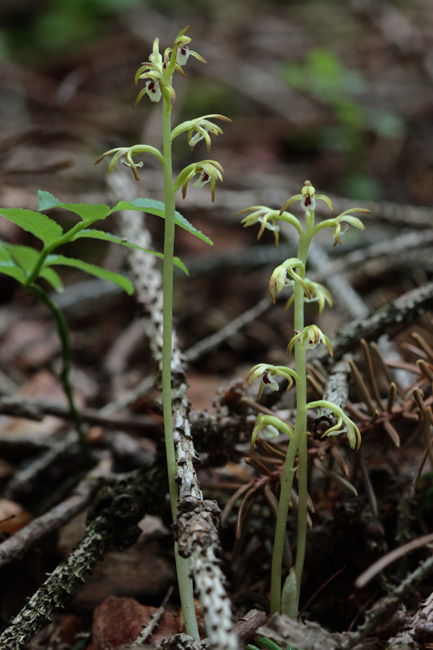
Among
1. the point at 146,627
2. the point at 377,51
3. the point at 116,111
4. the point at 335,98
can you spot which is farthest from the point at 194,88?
the point at 146,627

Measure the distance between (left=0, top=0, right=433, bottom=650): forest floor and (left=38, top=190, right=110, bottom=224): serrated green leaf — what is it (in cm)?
54

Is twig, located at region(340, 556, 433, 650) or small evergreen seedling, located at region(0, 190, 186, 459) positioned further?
small evergreen seedling, located at region(0, 190, 186, 459)

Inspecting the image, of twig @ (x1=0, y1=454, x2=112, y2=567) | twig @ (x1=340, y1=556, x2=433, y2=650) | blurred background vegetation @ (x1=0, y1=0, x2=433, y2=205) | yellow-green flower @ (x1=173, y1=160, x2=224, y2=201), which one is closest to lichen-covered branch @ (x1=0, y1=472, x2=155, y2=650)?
twig @ (x1=0, y1=454, x2=112, y2=567)

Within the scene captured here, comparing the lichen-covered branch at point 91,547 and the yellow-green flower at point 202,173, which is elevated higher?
the yellow-green flower at point 202,173

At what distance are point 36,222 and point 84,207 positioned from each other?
177 millimetres

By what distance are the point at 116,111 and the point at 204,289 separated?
7.86 feet

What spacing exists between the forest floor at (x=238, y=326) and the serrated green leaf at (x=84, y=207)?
54cm

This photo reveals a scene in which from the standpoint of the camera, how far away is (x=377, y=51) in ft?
20.5

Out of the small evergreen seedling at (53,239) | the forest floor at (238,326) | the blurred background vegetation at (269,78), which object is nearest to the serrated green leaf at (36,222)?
the small evergreen seedling at (53,239)

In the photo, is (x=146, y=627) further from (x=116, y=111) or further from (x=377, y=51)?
(x=377, y=51)

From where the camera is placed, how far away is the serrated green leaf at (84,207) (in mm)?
1394

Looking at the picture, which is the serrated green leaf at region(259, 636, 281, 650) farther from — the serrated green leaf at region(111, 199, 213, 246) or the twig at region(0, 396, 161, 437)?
the twig at region(0, 396, 161, 437)

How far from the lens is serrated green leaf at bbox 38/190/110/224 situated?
1.39 m

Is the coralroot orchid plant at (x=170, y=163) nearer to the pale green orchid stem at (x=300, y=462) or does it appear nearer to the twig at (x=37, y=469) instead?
the pale green orchid stem at (x=300, y=462)
